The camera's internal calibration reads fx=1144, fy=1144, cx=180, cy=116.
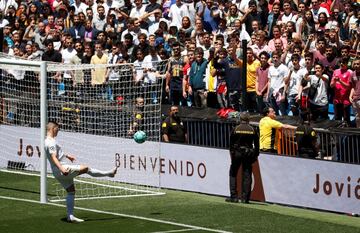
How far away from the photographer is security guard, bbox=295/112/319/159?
939 inches

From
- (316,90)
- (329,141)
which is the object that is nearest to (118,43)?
(316,90)

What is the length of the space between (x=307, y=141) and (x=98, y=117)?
5504 mm

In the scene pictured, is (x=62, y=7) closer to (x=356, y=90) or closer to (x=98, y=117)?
(x=98, y=117)

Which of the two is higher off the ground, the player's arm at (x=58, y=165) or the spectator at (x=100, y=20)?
the spectator at (x=100, y=20)

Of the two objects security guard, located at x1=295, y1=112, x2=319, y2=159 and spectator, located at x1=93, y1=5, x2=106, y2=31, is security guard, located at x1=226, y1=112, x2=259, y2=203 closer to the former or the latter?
security guard, located at x1=295, y1=112, x2=319, y2=159

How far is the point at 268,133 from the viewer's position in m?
24.8

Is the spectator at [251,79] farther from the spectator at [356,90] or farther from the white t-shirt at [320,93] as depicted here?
the spectator at [356,90]

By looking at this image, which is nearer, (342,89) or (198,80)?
(342,89)

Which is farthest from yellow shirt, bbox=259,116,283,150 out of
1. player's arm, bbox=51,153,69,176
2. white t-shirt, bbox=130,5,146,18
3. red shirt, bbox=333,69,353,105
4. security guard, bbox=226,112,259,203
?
white t-shirt, bbox=130,5,146,18

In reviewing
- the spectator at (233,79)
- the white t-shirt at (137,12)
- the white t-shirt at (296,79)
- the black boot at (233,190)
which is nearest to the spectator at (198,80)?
the spectator at (233,79)

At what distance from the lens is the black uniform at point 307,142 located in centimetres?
2386

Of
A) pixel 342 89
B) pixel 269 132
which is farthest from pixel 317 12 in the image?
pixel 269 132

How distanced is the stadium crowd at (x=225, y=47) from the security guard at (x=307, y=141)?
1467 millimetres

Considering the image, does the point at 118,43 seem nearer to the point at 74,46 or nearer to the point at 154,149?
the point at 74,46
